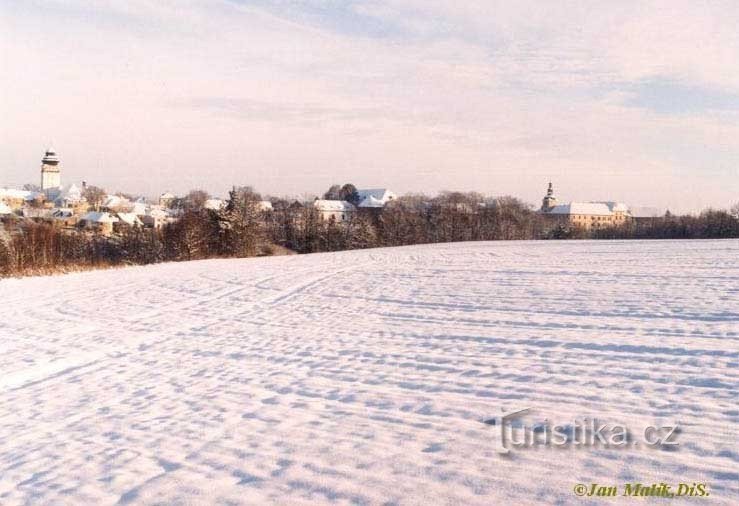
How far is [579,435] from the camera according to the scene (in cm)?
612

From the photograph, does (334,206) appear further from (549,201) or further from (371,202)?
(549,201)

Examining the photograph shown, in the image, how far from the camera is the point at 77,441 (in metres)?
7.06

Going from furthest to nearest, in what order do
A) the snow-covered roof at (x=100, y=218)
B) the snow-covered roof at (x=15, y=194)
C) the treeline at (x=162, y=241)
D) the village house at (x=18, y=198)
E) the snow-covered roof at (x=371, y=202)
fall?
the snow-covered roof at (x=15, y=194) → the snow-covered roof at (x=371, y=202) → the village house at (x=18, y=198) → the snow-covered roof at (x=100, y=218) → the treeline at (x=162, y=241)

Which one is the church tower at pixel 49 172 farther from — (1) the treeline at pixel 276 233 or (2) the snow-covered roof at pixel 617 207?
(2) the snow-covered roof at pixel 617 207

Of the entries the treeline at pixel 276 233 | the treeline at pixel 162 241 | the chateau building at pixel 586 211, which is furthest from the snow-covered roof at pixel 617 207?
the treeline at pixel 162 241

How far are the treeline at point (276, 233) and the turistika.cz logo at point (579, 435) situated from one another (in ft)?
93.2

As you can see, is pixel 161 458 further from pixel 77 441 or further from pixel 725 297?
pixel 725 297

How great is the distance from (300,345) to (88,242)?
62880 mm

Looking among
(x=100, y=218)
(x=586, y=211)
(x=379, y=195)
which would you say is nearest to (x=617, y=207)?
(x=586, y=211)

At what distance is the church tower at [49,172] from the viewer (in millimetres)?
146375

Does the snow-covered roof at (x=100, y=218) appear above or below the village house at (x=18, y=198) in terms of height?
below

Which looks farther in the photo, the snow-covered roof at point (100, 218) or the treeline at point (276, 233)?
the snow-covered roof at point (100, 218)

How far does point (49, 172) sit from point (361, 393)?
163 meters

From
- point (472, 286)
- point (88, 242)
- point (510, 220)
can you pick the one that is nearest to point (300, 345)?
point (472, 286)
